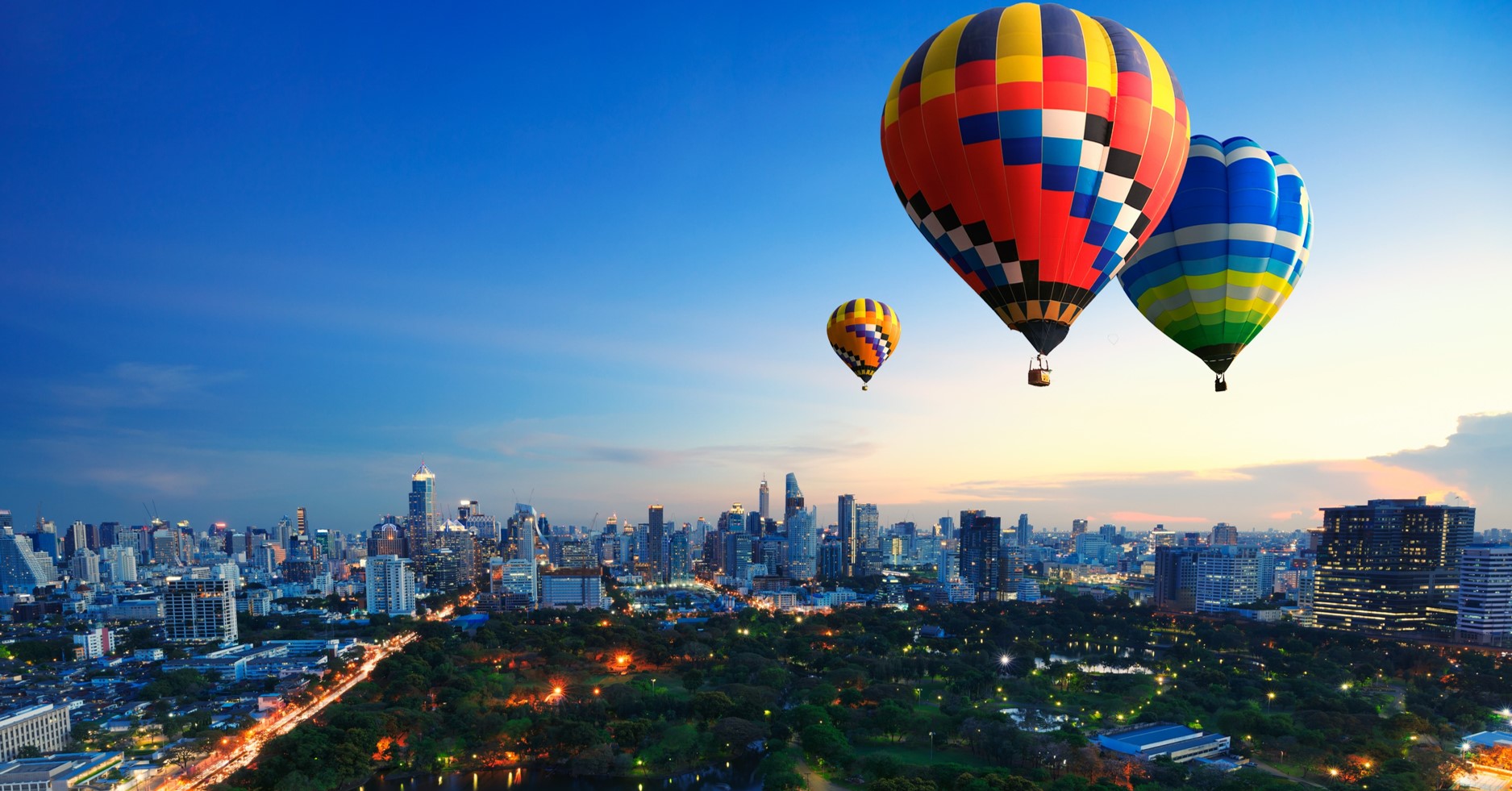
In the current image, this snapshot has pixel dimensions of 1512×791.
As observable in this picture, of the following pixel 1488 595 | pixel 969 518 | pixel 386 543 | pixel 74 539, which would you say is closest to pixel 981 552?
pixel 969 518

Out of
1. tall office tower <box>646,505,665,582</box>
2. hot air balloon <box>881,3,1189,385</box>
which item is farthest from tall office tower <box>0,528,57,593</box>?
hot air balloon <box>881,3,1189,385</box>

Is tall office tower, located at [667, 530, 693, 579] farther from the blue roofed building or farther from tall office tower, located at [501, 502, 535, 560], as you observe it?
the blue roofed building

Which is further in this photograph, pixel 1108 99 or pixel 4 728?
pixel 4 728

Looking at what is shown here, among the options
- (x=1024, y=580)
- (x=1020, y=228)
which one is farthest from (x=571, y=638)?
(x=1024, y=580)

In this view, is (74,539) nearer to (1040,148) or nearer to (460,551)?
(460,551)

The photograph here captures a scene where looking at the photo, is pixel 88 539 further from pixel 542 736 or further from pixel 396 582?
pixel 542 736
